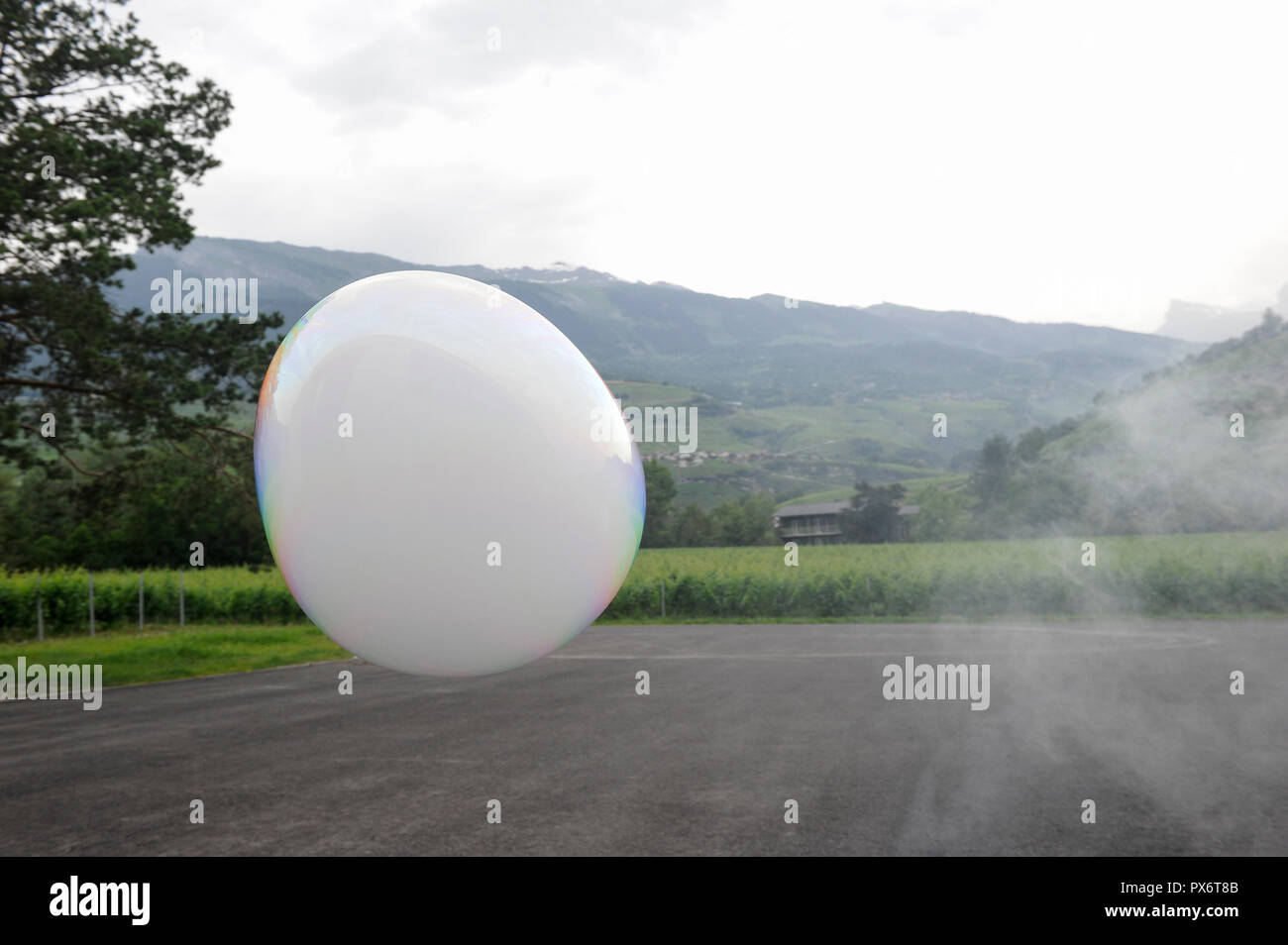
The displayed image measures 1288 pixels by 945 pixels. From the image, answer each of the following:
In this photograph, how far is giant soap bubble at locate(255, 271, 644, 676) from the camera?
4523 millimetres

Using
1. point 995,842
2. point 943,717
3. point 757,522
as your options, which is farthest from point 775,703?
point 757,522

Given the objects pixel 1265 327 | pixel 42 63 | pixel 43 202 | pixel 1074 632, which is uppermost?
pixel 42 63

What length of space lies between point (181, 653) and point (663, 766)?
15658 mm

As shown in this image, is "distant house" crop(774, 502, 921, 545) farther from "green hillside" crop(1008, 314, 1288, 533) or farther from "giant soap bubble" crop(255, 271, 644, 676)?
"giant soap bubble" crop(255, 271, 644, 676)

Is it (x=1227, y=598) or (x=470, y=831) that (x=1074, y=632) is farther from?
(x=470, y=831)

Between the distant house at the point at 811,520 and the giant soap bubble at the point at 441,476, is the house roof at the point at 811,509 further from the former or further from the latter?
the giant soap bubble at the point at 441,476

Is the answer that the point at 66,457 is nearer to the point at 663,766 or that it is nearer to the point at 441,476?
the point at 663,766

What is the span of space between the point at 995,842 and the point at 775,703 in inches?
256

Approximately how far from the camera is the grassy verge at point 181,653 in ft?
57.6

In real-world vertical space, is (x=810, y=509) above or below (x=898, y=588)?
above

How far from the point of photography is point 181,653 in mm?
19781

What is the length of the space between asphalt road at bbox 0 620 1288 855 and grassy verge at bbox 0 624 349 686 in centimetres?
204

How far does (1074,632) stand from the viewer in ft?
72.5

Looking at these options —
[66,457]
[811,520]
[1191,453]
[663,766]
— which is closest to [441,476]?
[663,766]
